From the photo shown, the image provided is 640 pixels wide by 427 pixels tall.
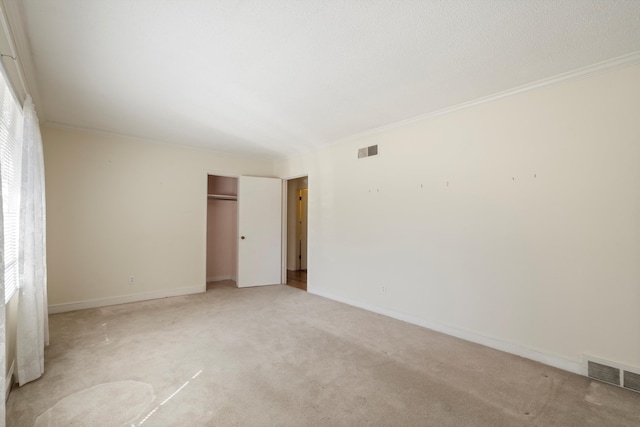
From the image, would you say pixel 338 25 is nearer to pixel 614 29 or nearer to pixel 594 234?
pixel 614 29

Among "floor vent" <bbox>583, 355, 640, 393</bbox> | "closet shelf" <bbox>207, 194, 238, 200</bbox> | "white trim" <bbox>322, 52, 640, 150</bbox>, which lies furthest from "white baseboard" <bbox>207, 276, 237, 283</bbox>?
"floor vent" <bbox>583, 355, 640, 393</bbox>

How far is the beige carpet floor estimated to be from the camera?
1821mm

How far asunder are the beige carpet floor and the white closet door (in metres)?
1.97

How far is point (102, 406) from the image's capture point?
191 cm

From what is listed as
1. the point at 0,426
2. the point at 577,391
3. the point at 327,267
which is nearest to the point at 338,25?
the point at 0,426

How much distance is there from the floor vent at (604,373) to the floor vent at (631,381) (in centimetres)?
4

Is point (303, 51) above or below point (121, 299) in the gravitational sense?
above

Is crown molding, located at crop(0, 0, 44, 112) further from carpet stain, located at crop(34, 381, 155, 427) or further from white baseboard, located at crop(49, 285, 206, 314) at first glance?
white baseboard, located at crop(49, 285, 206, 314)

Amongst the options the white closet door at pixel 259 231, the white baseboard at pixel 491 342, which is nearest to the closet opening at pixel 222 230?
the white closet door at pixel 259 231

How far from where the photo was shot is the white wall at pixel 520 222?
2248 mm

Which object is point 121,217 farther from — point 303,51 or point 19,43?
point 303,51

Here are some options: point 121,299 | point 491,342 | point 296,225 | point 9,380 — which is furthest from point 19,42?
point 296,225

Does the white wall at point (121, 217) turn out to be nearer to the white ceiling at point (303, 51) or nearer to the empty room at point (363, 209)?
the empty room at point (363, 209)

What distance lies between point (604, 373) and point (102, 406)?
3.66 meters
